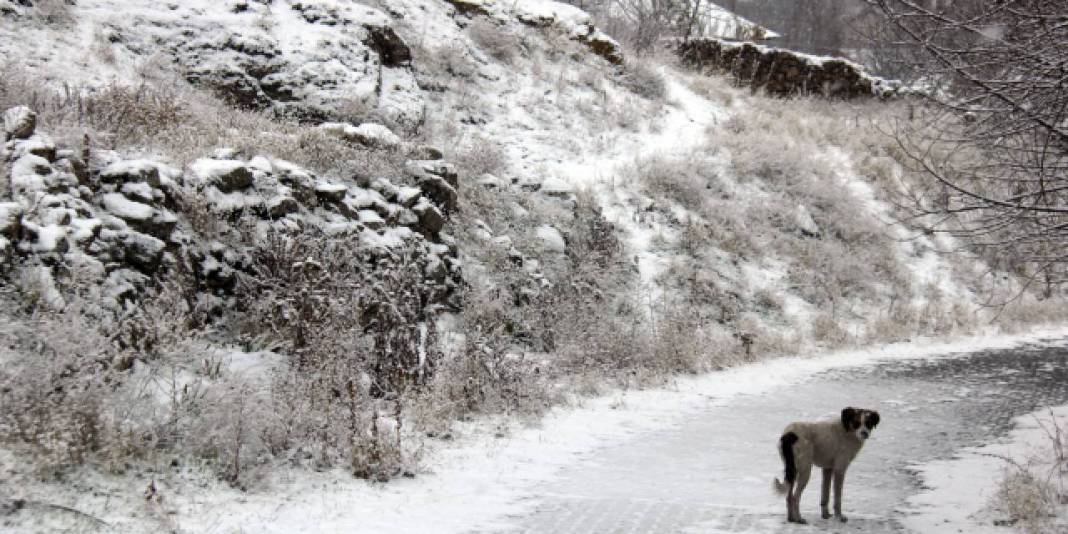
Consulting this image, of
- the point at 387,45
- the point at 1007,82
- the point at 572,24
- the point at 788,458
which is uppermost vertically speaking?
the point at 572,24

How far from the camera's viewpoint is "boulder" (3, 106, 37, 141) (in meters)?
7.01

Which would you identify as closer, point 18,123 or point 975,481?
point 975,481

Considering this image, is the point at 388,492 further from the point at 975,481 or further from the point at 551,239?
the point at 551,239

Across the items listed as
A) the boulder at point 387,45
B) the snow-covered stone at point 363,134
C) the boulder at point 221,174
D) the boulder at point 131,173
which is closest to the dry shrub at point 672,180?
the boulder at point 387,45

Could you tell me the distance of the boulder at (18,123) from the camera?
276 inches

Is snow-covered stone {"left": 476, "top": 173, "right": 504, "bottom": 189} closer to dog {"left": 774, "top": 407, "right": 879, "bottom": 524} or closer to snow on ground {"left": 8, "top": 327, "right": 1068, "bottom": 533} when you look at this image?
snow on ground {"left": 8, "top": 327, "right": 1068, "bottom": 533}

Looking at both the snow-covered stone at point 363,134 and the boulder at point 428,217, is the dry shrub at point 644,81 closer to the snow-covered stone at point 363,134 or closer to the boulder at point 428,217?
the snow-covered stone at point 363,134

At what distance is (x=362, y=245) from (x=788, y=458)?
19.2ft

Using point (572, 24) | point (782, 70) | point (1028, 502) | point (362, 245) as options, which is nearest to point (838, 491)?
point (1028, 502)

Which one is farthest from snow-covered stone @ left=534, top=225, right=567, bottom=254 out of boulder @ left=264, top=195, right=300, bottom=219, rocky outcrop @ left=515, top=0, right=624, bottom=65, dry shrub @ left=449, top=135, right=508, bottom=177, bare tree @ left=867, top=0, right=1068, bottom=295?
rocky outcrop @ left=515, top=0, right=624, bottom=65

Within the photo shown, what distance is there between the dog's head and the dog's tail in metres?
0.34

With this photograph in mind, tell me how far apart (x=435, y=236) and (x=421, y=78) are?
749cm

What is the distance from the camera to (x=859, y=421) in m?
4.84

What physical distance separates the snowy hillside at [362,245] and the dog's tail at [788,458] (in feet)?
6.81
